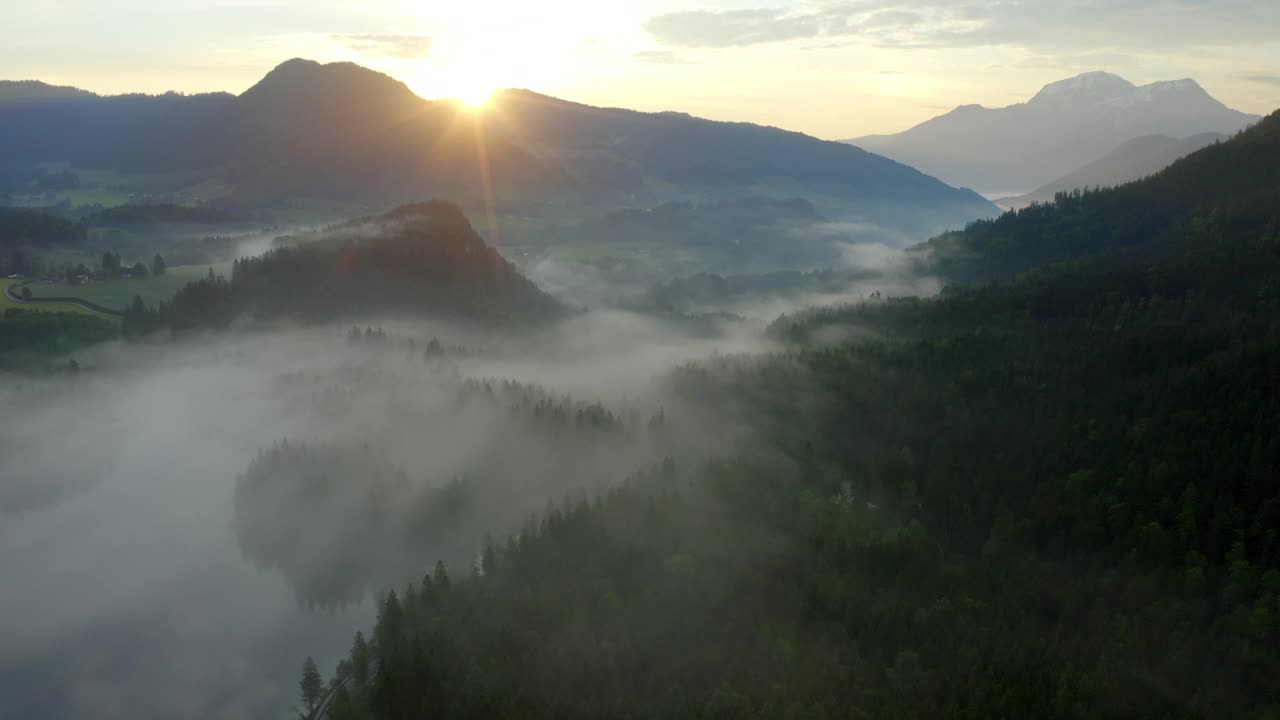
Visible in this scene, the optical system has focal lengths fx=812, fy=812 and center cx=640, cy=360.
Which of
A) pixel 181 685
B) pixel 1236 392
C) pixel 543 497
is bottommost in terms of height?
pixel 181 685

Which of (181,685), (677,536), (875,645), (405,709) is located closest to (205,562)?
(181,685)

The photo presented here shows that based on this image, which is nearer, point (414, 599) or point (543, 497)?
point (414, 599)

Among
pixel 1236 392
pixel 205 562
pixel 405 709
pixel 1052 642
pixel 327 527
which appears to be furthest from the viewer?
pixel 327 527

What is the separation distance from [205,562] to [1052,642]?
481 ft

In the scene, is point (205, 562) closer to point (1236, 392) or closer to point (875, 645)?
point (875, 645)

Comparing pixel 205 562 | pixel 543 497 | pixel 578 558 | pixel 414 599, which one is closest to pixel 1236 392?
pixel 578 558

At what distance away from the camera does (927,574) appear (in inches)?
4732

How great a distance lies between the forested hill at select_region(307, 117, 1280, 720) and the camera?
3725 inches

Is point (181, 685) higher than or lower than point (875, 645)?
lower

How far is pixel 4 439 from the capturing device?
18638 cm

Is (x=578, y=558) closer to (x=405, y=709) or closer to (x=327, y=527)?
(x=405, y=709)

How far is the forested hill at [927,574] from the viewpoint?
94.6 metres

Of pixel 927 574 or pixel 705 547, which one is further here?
pixel 705 547

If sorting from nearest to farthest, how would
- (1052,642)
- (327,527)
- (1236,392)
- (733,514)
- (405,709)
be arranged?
(405,709), (1052,642), (733,514), (1236,392), (327,527)
